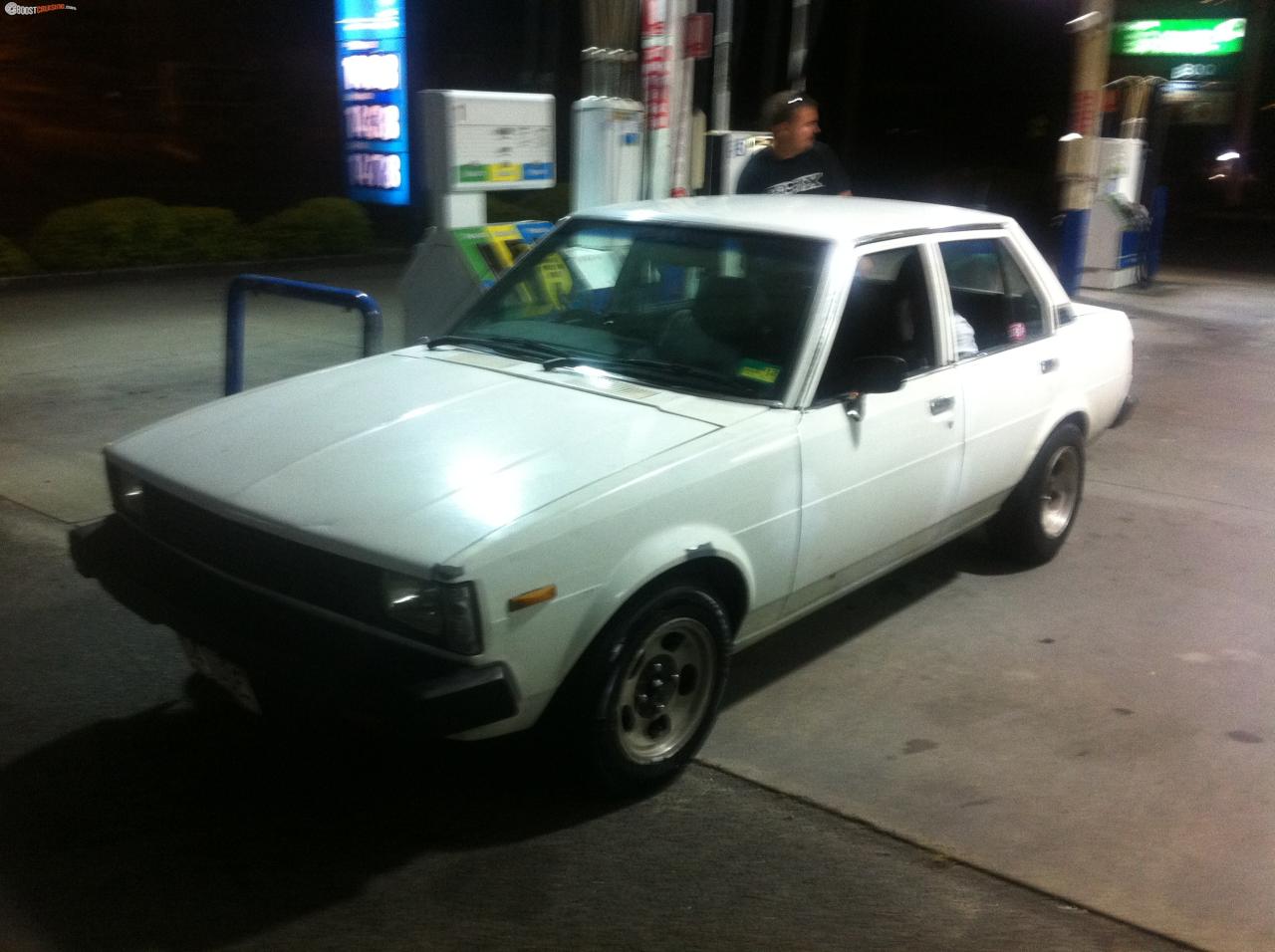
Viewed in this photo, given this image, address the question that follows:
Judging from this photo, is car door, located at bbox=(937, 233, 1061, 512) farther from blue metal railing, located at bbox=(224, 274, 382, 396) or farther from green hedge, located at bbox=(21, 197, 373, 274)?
green hedge, located at bbox=(21, 197, 373, 274)

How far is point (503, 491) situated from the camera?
3.20 meters

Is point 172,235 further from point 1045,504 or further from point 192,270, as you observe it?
point 1045,504

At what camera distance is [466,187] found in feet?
24.0

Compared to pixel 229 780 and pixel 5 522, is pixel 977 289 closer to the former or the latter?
pixel 229 780

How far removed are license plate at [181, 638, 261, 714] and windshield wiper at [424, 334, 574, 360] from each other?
1.52 m

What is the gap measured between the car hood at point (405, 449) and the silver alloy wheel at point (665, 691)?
0.56m

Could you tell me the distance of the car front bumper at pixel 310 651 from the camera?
294 cm

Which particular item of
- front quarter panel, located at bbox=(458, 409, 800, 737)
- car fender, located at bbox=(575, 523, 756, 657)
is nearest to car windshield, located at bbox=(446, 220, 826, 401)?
front quarter panel, located at bbox=(458, 409, 800, 737)

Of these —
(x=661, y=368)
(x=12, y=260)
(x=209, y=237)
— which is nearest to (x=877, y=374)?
(x=661, y=368)

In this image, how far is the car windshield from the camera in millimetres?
4012

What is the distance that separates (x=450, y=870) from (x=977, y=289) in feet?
10.8

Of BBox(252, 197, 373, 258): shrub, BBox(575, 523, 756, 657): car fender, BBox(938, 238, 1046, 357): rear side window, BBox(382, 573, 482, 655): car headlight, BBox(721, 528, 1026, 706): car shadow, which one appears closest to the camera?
BBox(382, 573, 482, 655): car headlight

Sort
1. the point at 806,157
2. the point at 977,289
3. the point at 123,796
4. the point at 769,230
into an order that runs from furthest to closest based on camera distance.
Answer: the point at 806,157, the point at 977,289, the point at 769,230, the point at 123,796

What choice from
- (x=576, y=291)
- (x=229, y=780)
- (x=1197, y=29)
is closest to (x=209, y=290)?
(x=576, y=291)
